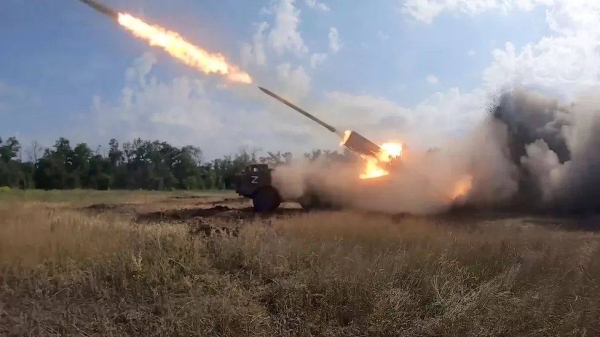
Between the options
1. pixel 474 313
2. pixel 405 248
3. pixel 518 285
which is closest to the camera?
pixel 474 313

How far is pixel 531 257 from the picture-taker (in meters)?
9.91

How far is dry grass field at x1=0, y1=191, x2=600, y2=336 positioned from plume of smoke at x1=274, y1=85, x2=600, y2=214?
36.4ft

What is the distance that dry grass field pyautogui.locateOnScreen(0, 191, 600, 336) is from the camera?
6.57 meters

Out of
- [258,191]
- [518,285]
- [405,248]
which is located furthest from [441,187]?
[518,285]

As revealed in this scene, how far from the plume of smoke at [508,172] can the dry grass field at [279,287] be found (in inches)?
437

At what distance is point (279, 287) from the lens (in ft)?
25.2

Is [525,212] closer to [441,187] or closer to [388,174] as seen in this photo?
[441,187]

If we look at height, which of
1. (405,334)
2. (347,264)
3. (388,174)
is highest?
(388,174)

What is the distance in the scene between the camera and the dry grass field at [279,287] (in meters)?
6.57

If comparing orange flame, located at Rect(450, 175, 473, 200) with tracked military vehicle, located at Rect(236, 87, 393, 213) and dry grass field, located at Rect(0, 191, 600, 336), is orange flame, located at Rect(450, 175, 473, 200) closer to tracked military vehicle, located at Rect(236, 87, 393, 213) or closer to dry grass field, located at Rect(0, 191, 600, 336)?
tracked military vehicle, located at Rect(236, 87, 393, 213)

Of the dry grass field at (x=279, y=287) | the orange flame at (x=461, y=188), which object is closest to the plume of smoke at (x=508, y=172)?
the orange flame at (x=461, y=188)

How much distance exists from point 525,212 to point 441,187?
324 cm

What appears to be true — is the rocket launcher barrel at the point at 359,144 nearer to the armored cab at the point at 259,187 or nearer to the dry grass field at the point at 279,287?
the armored cab at the point at 259,187

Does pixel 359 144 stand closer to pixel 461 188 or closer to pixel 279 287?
pixel 461 188
